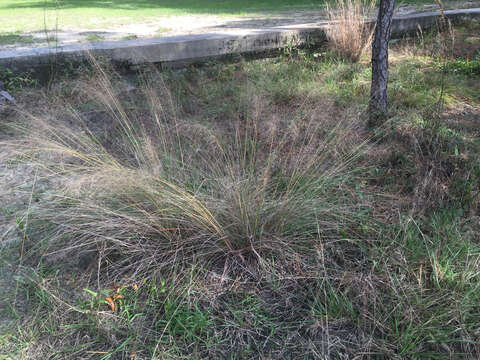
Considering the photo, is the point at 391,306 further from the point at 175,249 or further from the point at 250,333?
the point at 175,249

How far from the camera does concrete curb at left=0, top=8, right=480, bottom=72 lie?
13.7 feet

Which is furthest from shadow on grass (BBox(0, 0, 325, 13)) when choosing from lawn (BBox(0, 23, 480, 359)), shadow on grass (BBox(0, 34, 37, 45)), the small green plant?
lawn (BBox(0, 23, 480, 359))

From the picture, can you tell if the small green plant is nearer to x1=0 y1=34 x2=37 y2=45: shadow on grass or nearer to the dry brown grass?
x1=0 y1=34 x2=37 y2=45: shadow on grass

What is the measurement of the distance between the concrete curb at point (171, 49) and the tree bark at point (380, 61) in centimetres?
209

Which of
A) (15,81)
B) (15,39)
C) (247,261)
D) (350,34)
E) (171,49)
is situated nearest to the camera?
(247,261)

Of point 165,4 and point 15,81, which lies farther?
point 165,4

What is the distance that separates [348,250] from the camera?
208 centimetres

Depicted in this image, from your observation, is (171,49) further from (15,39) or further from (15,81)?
(15,39)

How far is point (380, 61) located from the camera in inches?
125

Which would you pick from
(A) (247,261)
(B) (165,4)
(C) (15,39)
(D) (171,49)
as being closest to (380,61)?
(A) (247,261)

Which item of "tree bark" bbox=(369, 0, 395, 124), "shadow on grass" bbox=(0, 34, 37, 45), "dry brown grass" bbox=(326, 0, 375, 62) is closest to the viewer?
"tree bark" bbox=(369, 0, 395, 124)

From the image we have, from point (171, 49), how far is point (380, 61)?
2.43 metres

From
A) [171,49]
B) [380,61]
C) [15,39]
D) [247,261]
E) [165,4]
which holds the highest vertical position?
[165,4]

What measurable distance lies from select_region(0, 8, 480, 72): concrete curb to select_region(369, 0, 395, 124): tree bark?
2.09 m
